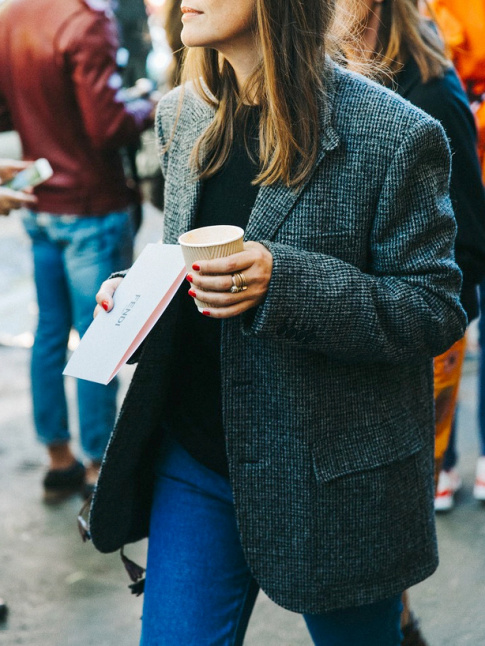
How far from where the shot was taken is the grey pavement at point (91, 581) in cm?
312

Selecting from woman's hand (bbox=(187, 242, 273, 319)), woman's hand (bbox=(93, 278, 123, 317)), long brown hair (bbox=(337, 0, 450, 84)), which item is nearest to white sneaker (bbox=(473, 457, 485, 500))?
long brown hair (bbox=(337, 0, 450, 84))

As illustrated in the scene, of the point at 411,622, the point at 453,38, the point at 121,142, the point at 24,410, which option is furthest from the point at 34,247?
the point at 411,622

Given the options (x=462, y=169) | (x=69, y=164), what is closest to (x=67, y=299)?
(x=69, y=164)

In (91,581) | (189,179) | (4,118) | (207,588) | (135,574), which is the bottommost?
(91,581)

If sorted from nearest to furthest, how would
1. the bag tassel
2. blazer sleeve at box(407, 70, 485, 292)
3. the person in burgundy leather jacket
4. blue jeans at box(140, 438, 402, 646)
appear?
1. blue jeans at box(140, 438, 402, 646)
2. the bag tassel
3. blazer sleeve at box(407, 70, 485, 292)
4. the person in burgundy leather jacket

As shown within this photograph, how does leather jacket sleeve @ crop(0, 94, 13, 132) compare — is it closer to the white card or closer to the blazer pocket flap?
the white card

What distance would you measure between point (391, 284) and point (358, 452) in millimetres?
346

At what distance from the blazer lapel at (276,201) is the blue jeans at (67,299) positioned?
2.12 meters

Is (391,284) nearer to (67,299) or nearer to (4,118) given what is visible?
(67,299)

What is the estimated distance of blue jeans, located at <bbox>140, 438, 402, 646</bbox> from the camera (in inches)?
72.8

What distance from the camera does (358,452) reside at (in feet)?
5.92

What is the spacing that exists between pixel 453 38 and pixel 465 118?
4.11ft

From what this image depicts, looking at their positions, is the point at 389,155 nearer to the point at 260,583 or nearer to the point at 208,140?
the point at 208,140

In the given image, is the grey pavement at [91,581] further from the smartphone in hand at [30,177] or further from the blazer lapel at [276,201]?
the blazer lapel at [276,201]
